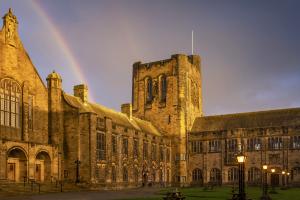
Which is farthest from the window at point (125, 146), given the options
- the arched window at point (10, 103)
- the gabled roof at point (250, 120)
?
the gabled roof at point (250, 120)

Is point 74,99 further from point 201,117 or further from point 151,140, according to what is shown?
point 201,117

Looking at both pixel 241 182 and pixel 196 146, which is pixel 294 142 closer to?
pixel 196 146

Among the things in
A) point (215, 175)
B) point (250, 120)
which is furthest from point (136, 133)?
point (250, 120)

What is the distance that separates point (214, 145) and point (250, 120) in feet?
24.3

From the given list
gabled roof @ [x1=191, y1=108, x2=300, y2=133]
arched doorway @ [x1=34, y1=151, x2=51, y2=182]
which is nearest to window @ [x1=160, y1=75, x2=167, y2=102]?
gabled roof @ [x1=191, y1=108, x2=300, y2=133]

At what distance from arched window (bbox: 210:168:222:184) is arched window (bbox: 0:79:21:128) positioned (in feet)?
130

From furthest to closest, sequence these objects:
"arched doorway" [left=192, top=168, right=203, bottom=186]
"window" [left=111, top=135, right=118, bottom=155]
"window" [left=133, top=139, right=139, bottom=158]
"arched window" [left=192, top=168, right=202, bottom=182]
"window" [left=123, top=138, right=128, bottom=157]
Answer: "arched window" [left=192, top=168, right=202, bottom=182], "arched doorway" [left=192, top=168, right=203, bottom=186], "window" [left=133, top=139, right=139, bottom=158], "window" [left=123, top=138, right=128, bottom=157], "window" [left=111, top=135, right=118, bottom=155]

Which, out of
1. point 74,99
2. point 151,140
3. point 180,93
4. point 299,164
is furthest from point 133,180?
point 299,164

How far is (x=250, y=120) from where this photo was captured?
78750 millimetres

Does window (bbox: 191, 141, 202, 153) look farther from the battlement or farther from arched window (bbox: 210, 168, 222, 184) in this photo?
the battlement

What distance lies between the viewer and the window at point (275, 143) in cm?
7331

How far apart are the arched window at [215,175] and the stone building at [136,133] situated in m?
0.17

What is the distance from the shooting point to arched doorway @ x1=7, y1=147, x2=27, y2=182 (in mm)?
46594

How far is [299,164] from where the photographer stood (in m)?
71.5
